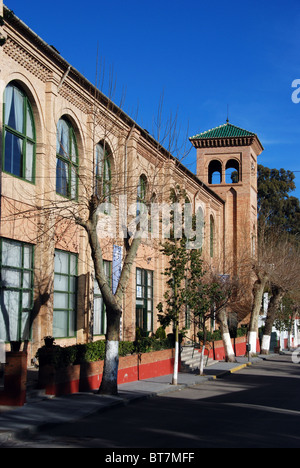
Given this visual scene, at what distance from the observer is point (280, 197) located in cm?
7225

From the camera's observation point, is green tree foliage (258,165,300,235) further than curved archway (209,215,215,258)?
Yes

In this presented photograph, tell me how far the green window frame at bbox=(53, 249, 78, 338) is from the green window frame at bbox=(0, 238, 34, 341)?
1823 mm

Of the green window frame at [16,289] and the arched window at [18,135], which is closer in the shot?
the green window frame at [16,289]

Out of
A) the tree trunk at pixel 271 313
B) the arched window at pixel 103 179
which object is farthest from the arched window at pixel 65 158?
the tree trunk at pixel 271 313

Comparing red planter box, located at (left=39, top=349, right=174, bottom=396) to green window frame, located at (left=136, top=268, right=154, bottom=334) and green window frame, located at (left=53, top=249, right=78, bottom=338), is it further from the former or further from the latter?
green window frame, located at (left=136, top=268, right=154, bottom=334)

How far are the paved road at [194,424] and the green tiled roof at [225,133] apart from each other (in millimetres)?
33512

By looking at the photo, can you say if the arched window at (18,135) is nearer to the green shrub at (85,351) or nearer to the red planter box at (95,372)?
the green shrub at (85,351)

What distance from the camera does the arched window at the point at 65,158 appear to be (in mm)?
20920

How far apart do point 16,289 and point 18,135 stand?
15.7ft

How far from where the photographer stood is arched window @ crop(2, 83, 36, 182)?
18.0 meters

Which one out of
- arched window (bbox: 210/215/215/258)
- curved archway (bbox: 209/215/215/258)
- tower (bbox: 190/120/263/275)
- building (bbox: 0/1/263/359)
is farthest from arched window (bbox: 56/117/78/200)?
tower (bbox: 190/120/263/275)

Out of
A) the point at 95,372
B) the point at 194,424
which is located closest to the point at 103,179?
the point at 95,372

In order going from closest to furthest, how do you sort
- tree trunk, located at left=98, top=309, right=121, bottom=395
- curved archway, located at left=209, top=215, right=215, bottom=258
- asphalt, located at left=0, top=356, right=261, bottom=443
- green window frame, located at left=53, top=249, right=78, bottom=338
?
asphalt, located at left=0, top=356, right=261, bottom=443, tree trunk, located at left=98, top=309, right=121, bottom=395, green window frame, located at left=53, top=249, right=78, bottom=338, curved archway, located at left=209, top=215, right=215, bottom=258

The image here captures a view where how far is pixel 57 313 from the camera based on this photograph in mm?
20844
